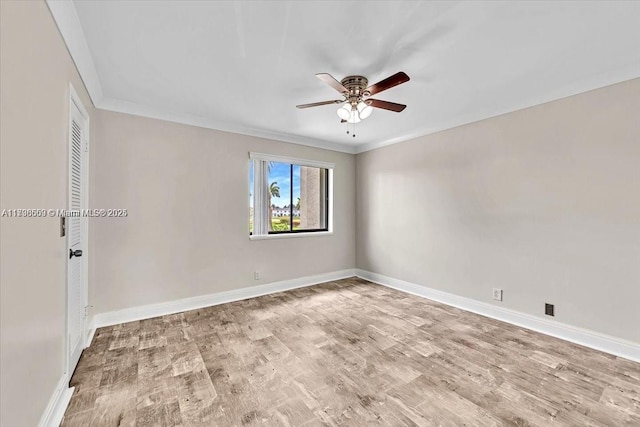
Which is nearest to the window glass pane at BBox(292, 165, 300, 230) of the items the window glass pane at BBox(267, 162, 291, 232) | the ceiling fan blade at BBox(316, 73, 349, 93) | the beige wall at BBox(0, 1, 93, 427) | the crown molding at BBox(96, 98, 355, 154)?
the window glass pane at BBox(267, 162, 291, 232)

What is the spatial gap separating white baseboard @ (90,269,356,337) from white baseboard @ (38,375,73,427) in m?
1.06

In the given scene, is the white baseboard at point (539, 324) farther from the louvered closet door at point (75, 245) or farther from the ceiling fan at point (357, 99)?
the louvered closet door at point (75, 245)

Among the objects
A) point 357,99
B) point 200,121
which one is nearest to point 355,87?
point 357,99

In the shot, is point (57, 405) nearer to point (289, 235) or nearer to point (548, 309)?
point (289, 235)

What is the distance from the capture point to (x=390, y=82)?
7.09ft

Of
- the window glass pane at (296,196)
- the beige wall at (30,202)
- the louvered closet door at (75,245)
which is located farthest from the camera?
the window glass pane at (296,196)

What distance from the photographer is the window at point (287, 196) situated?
4.17 metres

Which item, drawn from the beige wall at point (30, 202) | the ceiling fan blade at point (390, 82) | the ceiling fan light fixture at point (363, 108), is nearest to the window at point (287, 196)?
the ceiling fan light fixture at point (363, 108)

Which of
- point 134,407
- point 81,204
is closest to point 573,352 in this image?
point 134,407

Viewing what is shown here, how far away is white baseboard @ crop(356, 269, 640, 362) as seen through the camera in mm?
2414

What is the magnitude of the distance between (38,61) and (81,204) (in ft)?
4.66

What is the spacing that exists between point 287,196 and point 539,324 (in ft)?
12.1

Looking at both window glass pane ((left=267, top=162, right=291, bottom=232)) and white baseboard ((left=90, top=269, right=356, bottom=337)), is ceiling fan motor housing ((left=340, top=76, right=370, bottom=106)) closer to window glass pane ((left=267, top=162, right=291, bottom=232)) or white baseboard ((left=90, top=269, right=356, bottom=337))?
window glass pane ((left=267, top=162, right=291, bottom=232))

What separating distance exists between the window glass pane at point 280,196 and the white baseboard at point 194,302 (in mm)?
924
